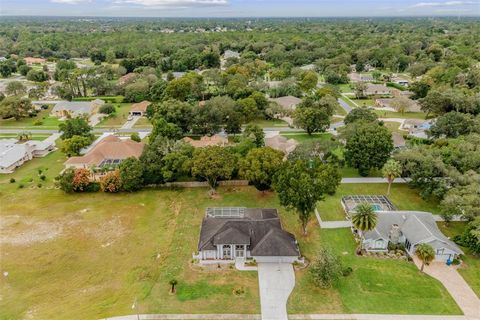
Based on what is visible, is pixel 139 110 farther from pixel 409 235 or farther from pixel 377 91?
pixel 409 235

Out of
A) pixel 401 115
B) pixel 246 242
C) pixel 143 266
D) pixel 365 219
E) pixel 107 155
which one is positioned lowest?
pixel 401 115

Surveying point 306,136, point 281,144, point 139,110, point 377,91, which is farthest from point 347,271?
point 377,91

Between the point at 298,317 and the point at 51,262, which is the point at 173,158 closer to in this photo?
the point at 51,262

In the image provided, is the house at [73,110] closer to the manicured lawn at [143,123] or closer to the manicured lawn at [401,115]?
the manicured lawn at [143,123]

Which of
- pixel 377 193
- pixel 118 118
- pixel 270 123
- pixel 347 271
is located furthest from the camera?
pixel 118 118

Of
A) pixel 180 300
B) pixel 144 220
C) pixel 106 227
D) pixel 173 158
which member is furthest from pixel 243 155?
pixel 180 300

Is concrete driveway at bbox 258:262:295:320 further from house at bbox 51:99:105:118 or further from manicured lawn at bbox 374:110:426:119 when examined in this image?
house at bbox 51:99:105:118

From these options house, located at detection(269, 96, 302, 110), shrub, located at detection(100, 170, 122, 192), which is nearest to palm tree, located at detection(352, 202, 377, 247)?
shrub, located at detection(100, 170, 122, 192)

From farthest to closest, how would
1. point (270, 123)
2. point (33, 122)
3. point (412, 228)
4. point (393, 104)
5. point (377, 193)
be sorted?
point (393, 104) → point (33, 122) → point (270, 123) → point (377, 193) → point (412, 228)
